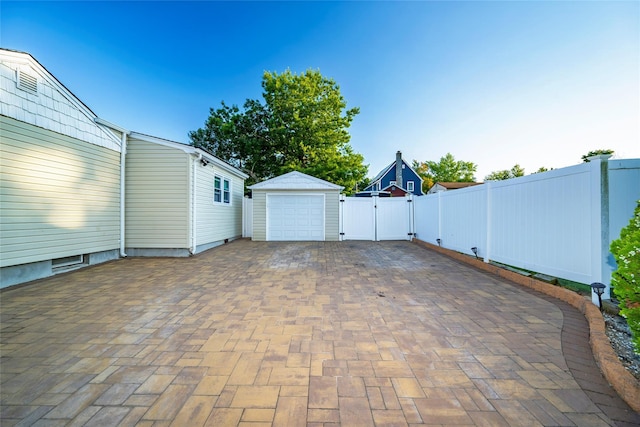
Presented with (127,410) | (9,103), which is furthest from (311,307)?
(9,103)

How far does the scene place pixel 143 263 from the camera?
6.54m

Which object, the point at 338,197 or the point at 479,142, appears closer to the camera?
the point at 338,197

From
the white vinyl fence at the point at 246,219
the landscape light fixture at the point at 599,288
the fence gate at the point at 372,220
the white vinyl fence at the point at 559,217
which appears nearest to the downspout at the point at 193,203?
the white vinyl fence at the point at 246,219

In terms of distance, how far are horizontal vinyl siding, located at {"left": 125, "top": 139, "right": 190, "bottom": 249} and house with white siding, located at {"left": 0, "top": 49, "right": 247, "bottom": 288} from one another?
0.03 m

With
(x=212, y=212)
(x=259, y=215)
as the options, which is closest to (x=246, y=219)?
(x=259, y=215)

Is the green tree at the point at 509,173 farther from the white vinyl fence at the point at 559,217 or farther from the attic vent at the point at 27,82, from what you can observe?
the attic vent at the point at 27,82

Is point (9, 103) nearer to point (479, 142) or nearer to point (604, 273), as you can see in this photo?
point (604, 273)

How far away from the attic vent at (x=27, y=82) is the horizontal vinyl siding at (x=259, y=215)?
6.81 metres

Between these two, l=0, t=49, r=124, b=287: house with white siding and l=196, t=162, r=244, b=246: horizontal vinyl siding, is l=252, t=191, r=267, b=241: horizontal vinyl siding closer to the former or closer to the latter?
l=196, t=162, r=244, b=246: horizontal vinyl siding

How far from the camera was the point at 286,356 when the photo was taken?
2312 millimetres

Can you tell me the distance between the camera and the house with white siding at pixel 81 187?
184 inches

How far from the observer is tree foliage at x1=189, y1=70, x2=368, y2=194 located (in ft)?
58.7

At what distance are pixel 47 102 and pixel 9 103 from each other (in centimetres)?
75

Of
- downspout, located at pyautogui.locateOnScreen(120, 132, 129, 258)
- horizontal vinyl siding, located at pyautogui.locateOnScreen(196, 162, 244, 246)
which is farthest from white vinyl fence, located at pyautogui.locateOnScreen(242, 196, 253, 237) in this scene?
downspout, located at pyautogui.locateOnScreen(120, 132, 129, 258)
